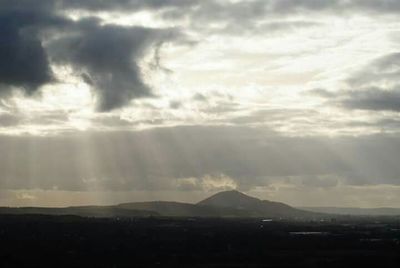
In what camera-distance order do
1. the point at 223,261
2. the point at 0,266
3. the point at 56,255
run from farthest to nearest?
the point at 56,255
the point at 223,261
the point at 0,266

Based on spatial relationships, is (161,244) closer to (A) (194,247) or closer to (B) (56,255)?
(A) (194,247)

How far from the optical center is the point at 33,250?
136m

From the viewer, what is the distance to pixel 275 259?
122188 mm

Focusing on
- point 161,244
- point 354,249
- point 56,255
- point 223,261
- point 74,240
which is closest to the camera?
point 223,261

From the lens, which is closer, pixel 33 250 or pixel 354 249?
pixel 33 250

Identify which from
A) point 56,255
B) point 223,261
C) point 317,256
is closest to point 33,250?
point 56,255

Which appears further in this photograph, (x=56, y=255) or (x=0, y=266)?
(x=56, y=255)

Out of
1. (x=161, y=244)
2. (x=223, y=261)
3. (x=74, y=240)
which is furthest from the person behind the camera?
(x=74, y=240)

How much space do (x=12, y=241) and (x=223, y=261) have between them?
2690 inches

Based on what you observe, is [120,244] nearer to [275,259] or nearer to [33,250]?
[33,250]

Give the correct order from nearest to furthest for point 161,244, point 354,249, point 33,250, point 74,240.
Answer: point 33,250 < point 354,249 < point 161,244 < point 74,240

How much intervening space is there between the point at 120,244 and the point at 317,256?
4981 centimetres

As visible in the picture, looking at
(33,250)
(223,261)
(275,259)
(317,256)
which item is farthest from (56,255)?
(317,256)

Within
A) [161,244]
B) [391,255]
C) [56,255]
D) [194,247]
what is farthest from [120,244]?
[391,255]
